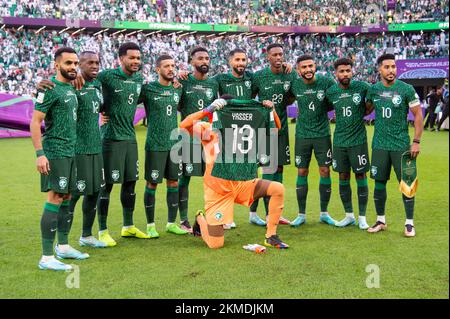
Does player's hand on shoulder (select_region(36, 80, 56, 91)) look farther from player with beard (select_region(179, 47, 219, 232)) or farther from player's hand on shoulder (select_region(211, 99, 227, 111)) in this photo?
player with beard (select_region(179, 47, 219, 232))

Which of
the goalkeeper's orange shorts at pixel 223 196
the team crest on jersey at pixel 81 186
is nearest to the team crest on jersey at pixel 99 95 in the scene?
the team crest on jersey at pixel 81 186

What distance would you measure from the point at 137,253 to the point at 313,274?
1.97 meters

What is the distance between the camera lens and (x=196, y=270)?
523 cm

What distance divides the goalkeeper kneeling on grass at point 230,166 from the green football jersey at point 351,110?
1290 millimetres

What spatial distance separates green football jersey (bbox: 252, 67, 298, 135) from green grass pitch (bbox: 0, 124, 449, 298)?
1.59m

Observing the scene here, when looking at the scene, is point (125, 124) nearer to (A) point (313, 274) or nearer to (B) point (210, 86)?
(B) point (210, 86)

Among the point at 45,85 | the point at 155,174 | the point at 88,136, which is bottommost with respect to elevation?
the point at 155,174

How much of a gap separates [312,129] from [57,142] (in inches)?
137

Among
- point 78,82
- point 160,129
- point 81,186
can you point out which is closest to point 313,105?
point 160,129

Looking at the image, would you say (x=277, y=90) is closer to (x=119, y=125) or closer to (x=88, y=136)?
(x=119, y=125)

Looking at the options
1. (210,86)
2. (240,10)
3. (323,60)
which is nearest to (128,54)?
(210,86)

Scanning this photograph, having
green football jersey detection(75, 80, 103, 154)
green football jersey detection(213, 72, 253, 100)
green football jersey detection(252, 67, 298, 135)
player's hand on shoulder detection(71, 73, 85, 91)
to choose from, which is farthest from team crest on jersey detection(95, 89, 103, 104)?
green football jersey detection(252, 67, 298, 135)

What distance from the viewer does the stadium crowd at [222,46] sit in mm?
31750

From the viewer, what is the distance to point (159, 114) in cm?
688
